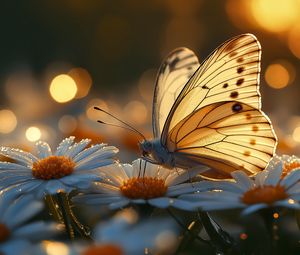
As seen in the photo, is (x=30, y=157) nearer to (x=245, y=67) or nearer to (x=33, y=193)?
(x=33, y=193)

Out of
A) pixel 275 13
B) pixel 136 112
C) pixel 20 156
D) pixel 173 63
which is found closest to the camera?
pixel 20 156

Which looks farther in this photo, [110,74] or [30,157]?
[110,74]

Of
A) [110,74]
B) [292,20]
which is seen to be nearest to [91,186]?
[292,20]

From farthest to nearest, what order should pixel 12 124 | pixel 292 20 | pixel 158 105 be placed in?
pixel 292 20
pixel 12 124
pixel 158 105

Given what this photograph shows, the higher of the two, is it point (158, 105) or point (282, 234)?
point (158, 105)

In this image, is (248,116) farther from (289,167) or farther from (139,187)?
(139,187)

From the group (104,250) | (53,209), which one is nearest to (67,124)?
(53,209)

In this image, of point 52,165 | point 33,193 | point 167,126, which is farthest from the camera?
point 167,126

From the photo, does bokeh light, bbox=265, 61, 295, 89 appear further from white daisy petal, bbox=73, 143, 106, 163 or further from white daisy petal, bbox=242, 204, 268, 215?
white daisy petal, bbox=242, 204, 268, 215
